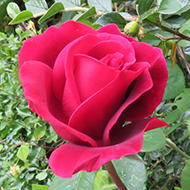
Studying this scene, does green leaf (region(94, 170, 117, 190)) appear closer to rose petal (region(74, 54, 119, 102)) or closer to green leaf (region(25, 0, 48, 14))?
rose petal (region(74, 54, 119, 102))

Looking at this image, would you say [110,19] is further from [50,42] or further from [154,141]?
[154,141]

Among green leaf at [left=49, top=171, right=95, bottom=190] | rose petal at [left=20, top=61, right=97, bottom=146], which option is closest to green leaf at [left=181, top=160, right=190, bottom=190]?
green leaf at [left=49, top=171, right=95, bottom=190]

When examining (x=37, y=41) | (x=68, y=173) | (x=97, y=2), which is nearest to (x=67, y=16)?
(x=97, y=2)

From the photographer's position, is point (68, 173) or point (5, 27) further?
point (5, 27)

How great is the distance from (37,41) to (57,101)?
0.24 feet

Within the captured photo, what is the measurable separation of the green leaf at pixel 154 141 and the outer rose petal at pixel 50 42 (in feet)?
0.85

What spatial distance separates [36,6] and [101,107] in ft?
0.97

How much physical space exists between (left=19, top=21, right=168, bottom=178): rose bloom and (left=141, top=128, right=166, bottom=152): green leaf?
17 cm

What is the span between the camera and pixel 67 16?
45 centimetres

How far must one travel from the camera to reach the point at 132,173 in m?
0.32

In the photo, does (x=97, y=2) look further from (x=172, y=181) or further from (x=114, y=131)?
(x=172, y=181)

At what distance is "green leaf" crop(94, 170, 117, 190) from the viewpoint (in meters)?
0.37

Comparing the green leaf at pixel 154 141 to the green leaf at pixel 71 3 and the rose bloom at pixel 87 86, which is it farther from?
the green leaf at pixel 71 3

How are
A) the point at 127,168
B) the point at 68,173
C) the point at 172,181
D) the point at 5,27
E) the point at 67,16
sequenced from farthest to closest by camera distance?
the point at 5,27 < the point at 172,181 < the point at 67,16 < the point at 127,168 < the point at 68,173
